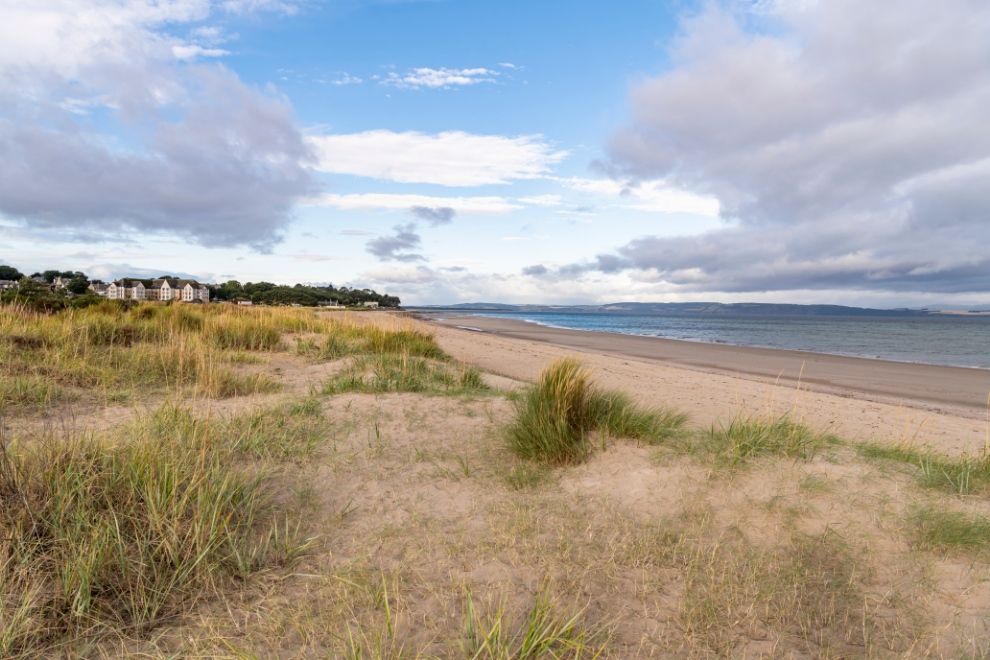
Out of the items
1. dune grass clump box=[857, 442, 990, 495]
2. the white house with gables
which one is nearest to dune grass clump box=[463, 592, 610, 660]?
dune grass clump box=[857, 442, 990, 495]

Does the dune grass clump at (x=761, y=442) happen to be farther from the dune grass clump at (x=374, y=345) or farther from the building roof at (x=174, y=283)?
the building roof at (x=174, y=283)

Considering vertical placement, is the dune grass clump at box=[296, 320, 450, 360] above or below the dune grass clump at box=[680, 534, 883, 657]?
above

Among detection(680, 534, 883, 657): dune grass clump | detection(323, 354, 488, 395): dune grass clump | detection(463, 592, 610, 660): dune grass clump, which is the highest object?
detection(323, 354, 488, 395): dune grass clump

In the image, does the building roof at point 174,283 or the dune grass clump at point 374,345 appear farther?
the building roof at point 174,283

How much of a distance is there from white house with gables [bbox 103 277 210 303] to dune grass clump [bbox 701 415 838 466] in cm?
4878

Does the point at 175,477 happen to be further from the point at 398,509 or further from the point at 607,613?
the point at 607,613

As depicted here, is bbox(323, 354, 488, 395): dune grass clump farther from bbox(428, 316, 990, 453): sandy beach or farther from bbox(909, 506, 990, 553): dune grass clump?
bbox(909, 506, 990, 553): dune grass clump

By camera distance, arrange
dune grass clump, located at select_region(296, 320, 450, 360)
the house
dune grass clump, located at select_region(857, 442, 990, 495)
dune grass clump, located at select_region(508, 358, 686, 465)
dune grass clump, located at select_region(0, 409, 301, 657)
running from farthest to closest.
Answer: the house
dune grass clump, located at select_region(296, 320, 450, 360)
dune grass clump, located at select_region(508, 358, 686, 465)
dune grass clump, located at select_region(857, 442, 990, 495)
dune grass clump, located at select_region(0, 409, 301, 657)

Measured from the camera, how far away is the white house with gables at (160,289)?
46844 mm

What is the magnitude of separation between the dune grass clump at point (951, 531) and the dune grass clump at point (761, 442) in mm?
1087

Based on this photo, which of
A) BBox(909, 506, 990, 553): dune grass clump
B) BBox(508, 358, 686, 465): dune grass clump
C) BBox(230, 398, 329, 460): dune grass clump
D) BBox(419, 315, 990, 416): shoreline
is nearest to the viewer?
BBox(909, 506, 990, 553): dune grass clump

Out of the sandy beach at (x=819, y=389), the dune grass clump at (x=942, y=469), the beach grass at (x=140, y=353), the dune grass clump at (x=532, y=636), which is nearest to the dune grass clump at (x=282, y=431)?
the beach grass at (x=140, y=353)

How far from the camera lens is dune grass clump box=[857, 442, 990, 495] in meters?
4.38

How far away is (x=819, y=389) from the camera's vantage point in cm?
1380
